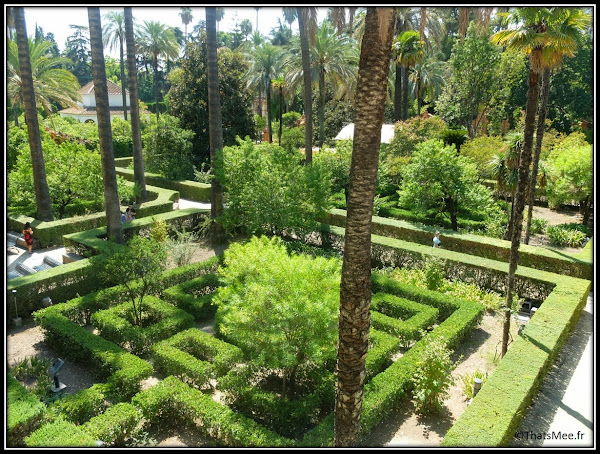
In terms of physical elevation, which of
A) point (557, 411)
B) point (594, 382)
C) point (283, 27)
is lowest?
point (557, 411)

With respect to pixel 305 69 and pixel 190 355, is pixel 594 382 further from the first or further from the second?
pixel 305 69

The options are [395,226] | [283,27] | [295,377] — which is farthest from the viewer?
[283,27]

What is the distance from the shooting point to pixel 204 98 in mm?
28688

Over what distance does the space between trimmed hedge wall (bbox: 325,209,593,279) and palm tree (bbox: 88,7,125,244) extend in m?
8.94

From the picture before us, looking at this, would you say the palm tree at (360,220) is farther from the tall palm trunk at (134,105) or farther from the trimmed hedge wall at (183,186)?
the trimmed hedge wall at (183,186)

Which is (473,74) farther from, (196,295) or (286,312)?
(286,312)

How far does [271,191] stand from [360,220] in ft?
35.1

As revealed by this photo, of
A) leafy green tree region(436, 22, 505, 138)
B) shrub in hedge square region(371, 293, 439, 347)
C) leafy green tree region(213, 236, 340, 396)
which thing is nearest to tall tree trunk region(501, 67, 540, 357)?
shrub in hedge square region(371, 293, 439, 347)

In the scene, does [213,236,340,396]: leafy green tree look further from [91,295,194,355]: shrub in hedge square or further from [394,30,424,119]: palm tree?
[394,30,424,119]: palm tree

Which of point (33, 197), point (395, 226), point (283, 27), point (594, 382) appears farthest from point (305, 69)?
point (283, 27)

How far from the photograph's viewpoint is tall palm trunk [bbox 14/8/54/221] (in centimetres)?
1706

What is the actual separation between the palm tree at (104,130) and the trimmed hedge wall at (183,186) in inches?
381

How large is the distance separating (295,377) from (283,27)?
76.6 meters

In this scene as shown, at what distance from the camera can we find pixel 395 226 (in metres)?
18.9
